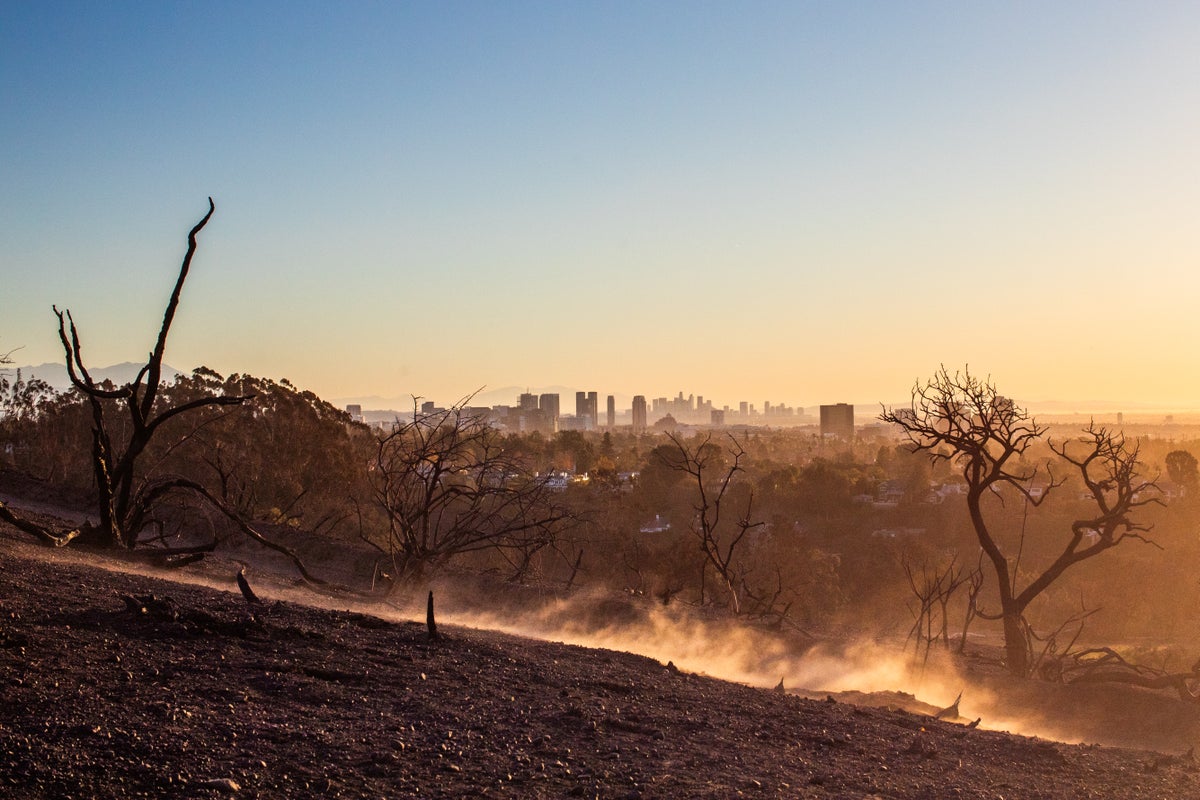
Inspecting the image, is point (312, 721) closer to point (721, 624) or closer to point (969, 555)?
point (721, 624)

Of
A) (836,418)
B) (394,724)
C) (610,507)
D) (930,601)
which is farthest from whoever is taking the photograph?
(836,418)

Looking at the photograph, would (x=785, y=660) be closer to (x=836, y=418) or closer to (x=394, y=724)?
(x=394, y=724)

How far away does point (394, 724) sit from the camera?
5.54 m

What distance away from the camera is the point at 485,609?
1406 cm

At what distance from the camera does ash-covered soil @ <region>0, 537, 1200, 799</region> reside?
4602 mm

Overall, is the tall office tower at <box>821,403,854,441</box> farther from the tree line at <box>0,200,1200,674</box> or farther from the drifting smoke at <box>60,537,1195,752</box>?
the drifting smoke at <box>60,537,1195,752</box>

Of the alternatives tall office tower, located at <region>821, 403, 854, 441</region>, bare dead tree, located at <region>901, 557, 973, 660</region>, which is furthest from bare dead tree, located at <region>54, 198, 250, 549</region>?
tall office tower, located at <region>821, 403, 854, 441</region>

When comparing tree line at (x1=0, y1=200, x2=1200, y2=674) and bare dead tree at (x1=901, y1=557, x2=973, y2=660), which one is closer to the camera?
tree line at (x1=0, y1=200, x2=1200, y2=674)

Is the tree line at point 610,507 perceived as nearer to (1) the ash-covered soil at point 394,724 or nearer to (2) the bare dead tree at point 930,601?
(2) the bare dead tree at point 930,601

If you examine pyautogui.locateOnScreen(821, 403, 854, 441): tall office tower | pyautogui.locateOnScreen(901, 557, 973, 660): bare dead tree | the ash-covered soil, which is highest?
pyautogui.locateOnScreen(821, 403, 854, 441): tall office tower

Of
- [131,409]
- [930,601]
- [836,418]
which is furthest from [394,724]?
[836,418]

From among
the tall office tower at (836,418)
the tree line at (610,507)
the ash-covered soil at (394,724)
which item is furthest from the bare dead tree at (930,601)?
the tall office tower at (836,418)

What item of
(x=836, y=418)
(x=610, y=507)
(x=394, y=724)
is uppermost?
(x=836, y=418)

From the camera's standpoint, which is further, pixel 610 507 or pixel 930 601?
pixel 610 507
